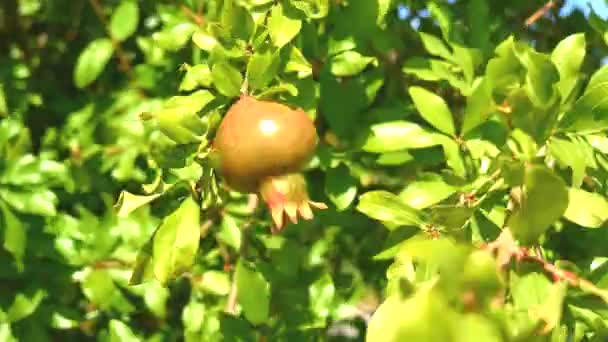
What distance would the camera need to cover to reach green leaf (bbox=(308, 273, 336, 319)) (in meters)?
1.59

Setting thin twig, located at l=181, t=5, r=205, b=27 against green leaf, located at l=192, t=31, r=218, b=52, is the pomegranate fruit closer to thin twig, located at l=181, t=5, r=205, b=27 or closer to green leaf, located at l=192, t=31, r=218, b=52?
green leaf, located at l=192, t=31, r=218, b=52

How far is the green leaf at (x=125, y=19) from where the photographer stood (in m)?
1.76

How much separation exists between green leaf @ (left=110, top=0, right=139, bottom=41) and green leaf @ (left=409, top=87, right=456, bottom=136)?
66 centimetres

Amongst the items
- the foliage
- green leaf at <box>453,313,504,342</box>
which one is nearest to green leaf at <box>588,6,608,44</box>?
the foliage

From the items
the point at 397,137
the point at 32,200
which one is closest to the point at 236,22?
the point at 397,137

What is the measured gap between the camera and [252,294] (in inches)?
57.4

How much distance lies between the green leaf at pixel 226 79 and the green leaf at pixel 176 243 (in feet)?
0.54

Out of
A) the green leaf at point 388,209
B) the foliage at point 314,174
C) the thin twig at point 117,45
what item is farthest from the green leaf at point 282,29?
the thin twig at point 117,45

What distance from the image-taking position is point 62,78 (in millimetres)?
2129

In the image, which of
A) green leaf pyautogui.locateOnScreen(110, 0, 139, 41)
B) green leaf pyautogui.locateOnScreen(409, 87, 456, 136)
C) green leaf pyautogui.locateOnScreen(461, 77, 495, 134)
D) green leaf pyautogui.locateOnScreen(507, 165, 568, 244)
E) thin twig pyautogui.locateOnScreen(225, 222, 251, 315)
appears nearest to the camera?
green leaf pyautogui.locateOnScreen(507, 165, 568, 244)

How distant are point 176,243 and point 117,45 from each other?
0.85 m

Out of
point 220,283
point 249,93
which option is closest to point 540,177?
point 249,93

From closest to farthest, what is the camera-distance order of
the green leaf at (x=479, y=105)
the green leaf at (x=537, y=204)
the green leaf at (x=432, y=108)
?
1. the green leaf at (x=537, y=204)
2. the green leaf at (x=479, y=105)
3. the green leaf at (x=432, y=108)

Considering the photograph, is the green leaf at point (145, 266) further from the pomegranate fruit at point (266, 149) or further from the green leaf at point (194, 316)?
the green leaf at point (194, 316)
